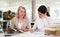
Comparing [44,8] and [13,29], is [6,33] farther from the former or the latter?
[44,8]

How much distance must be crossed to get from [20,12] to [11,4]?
11cm

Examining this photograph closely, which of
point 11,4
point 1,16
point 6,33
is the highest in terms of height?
point 11,4

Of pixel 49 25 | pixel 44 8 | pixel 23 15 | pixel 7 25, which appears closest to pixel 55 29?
pixel 49 25

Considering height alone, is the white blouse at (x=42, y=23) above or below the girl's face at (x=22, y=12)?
below

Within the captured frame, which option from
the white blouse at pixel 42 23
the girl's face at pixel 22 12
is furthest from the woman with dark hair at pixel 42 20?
the girl's face at pixel 22 12

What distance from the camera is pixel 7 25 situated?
106 cm

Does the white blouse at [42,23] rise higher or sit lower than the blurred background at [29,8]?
lower

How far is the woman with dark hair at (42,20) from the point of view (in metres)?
1.06

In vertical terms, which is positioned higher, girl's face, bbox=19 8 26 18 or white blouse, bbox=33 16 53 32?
girl's face, bbox=19 8 26 18

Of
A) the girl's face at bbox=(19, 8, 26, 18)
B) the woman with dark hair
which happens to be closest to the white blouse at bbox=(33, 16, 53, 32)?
the woman with dark hair

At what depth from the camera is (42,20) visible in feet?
3.52

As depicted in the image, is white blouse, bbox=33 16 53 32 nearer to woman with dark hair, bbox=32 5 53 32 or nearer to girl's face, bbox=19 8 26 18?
woman with dark hair, bbox=32 5 53 32

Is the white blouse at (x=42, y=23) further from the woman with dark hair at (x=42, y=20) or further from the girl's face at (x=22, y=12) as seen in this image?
the girl's face at (x=22, y=12)

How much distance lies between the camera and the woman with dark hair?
106cm
